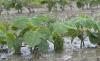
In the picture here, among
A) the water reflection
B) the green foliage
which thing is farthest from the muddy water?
the green foliage

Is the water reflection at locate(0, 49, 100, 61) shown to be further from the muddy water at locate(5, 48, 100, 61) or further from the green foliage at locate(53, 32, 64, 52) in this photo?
the green foliage at locate(53, 32, 64, 52)

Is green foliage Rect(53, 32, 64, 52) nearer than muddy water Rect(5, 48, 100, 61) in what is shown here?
No

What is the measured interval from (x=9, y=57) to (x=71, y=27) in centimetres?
178

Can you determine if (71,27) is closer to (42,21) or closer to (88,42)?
(42,21)

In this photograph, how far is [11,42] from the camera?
877 cm

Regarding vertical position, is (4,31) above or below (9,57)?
above

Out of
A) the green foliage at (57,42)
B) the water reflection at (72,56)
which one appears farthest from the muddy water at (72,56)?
the green foliage at (57,42)

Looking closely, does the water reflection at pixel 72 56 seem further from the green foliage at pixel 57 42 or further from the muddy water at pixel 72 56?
the green foliage at pixel 57 42

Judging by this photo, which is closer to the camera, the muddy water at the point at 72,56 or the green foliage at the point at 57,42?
the muddy water at the point at 72,56

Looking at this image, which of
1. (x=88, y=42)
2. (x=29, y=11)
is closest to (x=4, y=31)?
(x=88, y=42)

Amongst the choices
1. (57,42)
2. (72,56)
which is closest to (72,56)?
(72,56)

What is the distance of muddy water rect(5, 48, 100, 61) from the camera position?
8641 millimetres

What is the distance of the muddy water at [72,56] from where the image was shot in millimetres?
8641

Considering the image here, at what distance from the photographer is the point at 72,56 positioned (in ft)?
29.2
